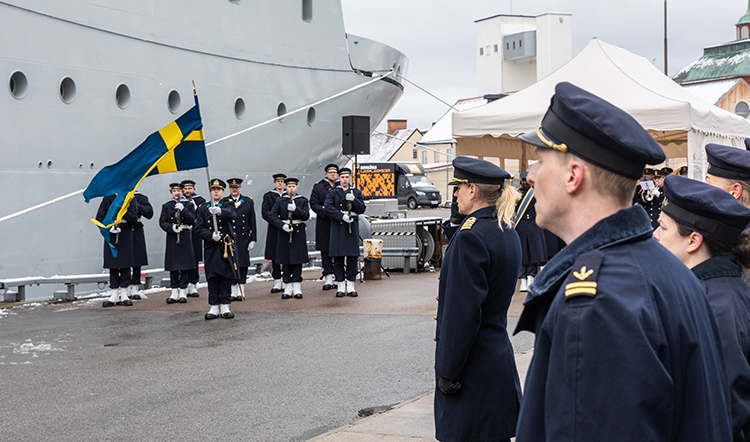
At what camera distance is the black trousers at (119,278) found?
35.7 ft

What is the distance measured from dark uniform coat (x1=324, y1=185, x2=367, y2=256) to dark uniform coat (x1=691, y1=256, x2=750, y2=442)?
920cm

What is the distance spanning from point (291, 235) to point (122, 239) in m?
2.53

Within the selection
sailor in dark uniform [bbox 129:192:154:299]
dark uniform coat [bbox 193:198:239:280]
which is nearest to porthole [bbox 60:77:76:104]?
sailor in dark uniform [bbox 129:192:154:299]

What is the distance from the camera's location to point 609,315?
4.42 ft

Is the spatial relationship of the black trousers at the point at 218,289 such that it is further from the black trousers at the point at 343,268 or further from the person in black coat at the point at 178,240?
the black trousers at the point at 343,268

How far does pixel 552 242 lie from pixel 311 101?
23.1 feet

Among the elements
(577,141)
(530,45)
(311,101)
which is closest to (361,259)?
(311,101)

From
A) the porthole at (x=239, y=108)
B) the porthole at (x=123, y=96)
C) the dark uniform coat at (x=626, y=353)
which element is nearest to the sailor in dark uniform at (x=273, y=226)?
the porthole at (x=239, y=108)

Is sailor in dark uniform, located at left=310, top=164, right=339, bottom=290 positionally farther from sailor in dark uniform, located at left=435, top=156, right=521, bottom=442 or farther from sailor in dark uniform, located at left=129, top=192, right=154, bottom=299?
sailor in dark uniform, located at left=435, top=156, right=521, bottom=442

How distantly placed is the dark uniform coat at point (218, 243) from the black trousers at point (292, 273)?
177 centimetres

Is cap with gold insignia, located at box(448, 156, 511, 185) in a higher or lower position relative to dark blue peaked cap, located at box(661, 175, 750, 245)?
higher

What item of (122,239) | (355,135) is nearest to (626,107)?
(355,135)

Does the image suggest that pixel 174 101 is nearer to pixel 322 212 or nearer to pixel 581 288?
pixel 322 212

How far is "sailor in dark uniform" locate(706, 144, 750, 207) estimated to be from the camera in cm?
368
